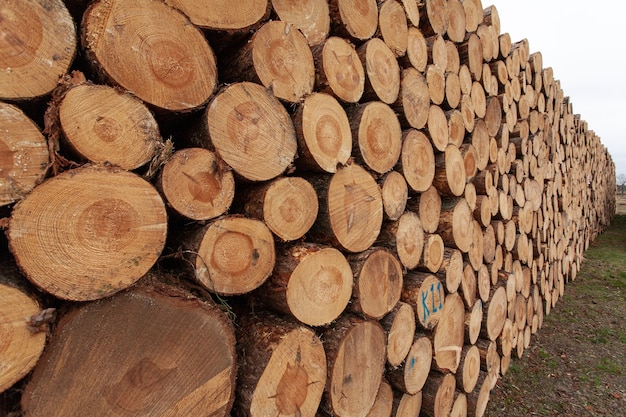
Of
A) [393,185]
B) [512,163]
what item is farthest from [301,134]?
[512,163]

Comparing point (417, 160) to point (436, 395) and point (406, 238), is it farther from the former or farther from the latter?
point (436, 395)

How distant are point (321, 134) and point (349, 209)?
39cm

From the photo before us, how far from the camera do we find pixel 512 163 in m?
3.74

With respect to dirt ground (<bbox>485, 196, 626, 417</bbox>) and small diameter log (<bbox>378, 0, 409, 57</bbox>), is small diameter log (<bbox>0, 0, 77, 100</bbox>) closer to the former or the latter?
small diameter log (<bbox>378, 0, 409, 57</bbox>)

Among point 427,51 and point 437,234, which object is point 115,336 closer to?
point 437,234

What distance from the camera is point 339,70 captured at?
181 cm

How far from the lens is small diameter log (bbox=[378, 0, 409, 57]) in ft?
7.14

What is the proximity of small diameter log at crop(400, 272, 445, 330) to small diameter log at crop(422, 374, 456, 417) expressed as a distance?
398 mm

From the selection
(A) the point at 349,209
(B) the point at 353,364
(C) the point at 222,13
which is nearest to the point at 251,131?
(C) the point at 222,13

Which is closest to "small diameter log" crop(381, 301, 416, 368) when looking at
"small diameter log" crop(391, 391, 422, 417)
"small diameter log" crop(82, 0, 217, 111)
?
"small diameter log" crop(391, 391, 422, 417)

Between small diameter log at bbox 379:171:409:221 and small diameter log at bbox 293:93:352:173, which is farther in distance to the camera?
small diameter log at bbox 379:171:409:221

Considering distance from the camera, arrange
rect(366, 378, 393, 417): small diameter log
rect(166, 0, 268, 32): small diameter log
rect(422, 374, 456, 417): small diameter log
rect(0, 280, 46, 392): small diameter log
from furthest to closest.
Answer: rect(422, 374, 456, 417): small diameter log → rect(366, 378, 393, 417): small diameter log → rect(166, 0, 268, 32): small diameter log → rect(0, 280, 46, 392): small diameter log

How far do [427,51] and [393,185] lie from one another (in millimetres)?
1225

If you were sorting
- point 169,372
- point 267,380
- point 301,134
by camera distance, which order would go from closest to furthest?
1. point 169,372
2. point 267,380
3. point 301,134
